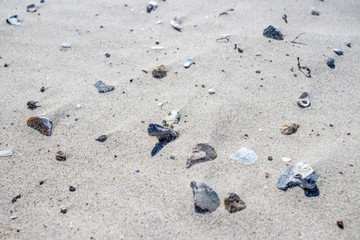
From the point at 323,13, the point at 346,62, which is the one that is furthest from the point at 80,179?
the point at 323,13

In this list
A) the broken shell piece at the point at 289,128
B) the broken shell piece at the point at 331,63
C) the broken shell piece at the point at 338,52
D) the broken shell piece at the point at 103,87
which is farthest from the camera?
the broken shell piece at the point at 338,52

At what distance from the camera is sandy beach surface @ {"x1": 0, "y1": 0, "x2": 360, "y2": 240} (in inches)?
62.7

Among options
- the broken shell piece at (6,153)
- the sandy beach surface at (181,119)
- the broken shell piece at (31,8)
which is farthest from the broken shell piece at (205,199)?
the broken shell piece at (31,8)

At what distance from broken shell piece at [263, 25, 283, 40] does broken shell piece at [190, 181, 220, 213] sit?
1.88m

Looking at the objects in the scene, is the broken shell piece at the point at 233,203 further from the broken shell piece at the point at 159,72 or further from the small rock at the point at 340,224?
the broken shell piece at the point at 159,72

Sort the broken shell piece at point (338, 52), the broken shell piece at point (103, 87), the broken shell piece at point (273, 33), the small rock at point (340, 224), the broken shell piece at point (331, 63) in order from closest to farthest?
the small rock at point (340, 224) → the broken shell piece at point (103, 87) → the broken shell piece at point (331, 63) → the broken shell piece at point (338, 52) → the broken shell piece at point (273, 33)

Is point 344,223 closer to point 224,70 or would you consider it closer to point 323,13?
point 224,70

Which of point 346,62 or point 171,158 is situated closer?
point 171,158

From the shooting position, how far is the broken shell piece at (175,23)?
122 inches

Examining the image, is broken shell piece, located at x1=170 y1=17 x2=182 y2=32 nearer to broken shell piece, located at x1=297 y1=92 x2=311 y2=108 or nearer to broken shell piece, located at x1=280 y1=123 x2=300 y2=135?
broken shell piece, located at x1=297 y1=92 x2=311 y2=108

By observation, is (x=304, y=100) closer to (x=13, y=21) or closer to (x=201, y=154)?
(x=201, y=154)

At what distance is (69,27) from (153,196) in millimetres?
2342

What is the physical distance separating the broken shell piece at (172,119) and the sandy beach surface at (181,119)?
0.04 metres

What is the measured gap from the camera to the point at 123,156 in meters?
1.92
